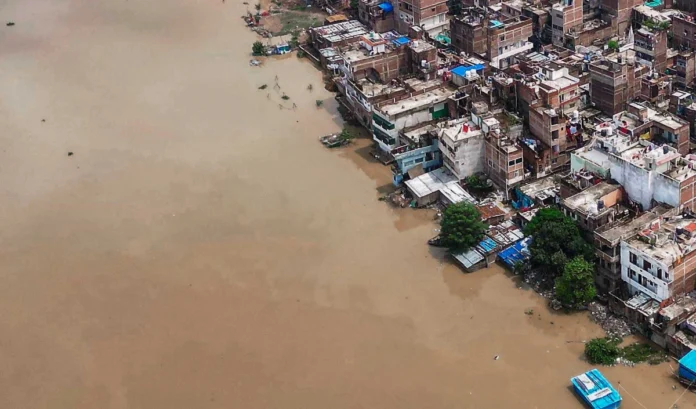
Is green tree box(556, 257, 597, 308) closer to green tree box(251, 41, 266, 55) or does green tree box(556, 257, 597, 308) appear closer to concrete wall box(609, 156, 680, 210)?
concrete wall box(609, 156, 680, 210)

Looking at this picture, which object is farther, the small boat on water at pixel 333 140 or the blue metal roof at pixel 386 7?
the blue metal roof at pixel 386 7

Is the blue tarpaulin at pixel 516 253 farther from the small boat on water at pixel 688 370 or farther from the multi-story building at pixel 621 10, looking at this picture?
the multi-story building at pixel 621 10

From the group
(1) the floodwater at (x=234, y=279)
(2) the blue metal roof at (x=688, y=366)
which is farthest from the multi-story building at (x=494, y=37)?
(2) the blue metal roof at (x=688, y=366)

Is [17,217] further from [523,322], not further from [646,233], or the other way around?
[646,233]

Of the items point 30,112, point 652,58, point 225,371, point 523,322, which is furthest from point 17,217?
point 652,58

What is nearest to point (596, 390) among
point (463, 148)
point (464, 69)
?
point (463, 148)

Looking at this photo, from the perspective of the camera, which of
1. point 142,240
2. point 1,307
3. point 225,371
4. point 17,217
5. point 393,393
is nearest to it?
point 393,393
